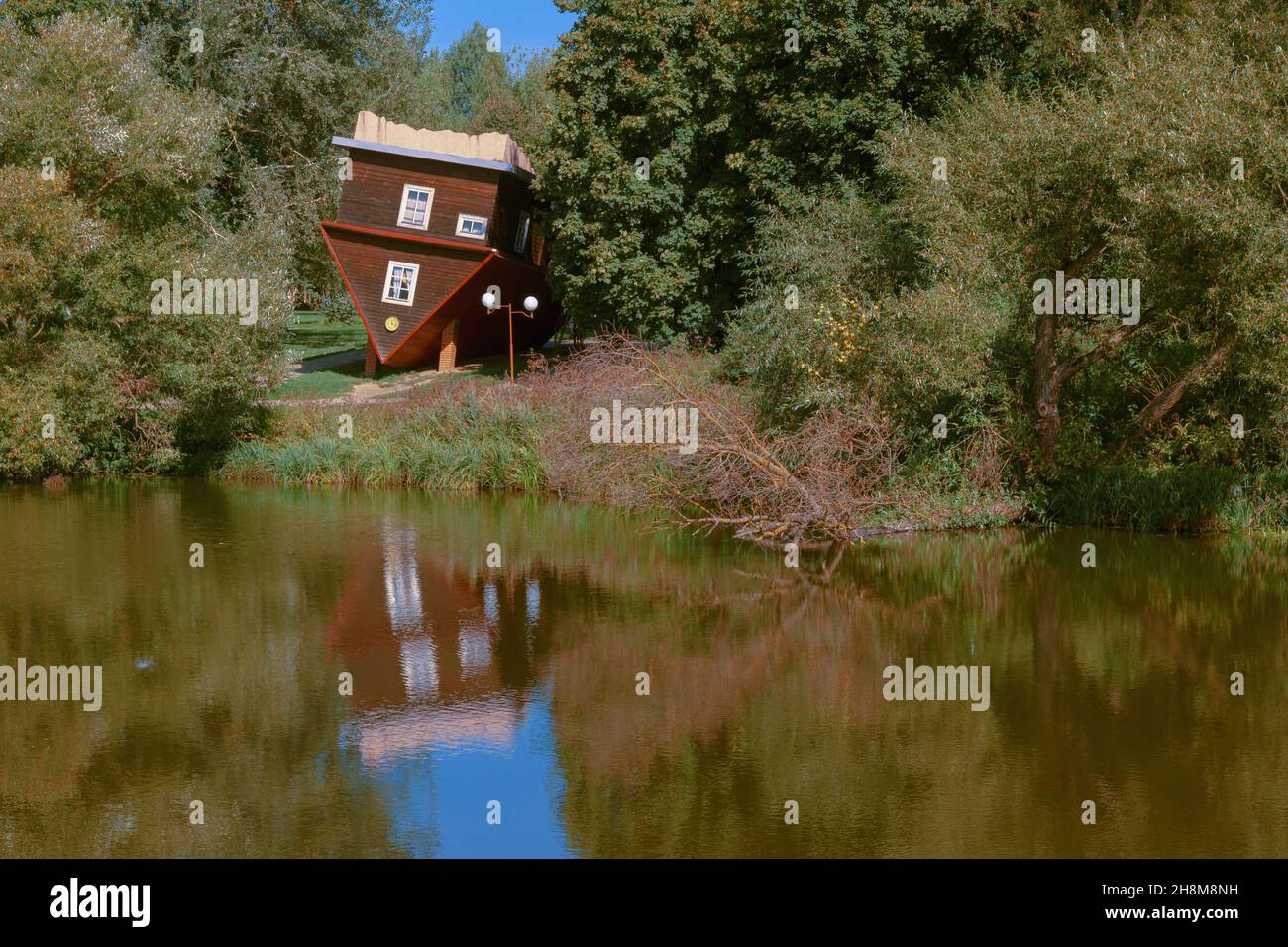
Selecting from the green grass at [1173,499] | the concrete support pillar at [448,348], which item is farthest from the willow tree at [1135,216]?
the concrete support pillar at [448,348]

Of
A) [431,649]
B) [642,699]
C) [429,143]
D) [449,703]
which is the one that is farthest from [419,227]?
[642,699]

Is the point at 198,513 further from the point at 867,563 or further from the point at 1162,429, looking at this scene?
the point at 1162,429

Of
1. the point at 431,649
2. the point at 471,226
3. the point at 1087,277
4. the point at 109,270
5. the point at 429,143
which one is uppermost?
the point at 429,143

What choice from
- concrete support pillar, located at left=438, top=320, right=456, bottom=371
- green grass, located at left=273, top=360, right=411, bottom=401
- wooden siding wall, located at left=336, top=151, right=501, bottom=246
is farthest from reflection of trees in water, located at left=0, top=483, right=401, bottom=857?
wooden siding wall, located at left=336, top=151, right=501, bottom=246

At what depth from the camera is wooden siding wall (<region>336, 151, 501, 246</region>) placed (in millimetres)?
36719

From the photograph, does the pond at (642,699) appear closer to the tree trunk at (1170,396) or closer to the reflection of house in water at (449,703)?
the reflection of house in water at (449,703)

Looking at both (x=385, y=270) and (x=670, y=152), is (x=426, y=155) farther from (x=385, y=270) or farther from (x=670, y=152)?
(x=670, y=152)

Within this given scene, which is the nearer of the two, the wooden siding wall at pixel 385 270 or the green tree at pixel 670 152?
the green tree at pixel 670 152

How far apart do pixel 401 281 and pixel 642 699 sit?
2732cm

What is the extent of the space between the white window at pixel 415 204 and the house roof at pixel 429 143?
985 millimetres

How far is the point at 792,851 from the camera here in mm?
8453

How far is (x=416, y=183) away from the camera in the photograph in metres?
37.2

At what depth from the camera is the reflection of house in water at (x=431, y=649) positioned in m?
11.1

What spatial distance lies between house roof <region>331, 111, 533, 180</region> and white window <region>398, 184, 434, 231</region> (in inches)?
38.8
